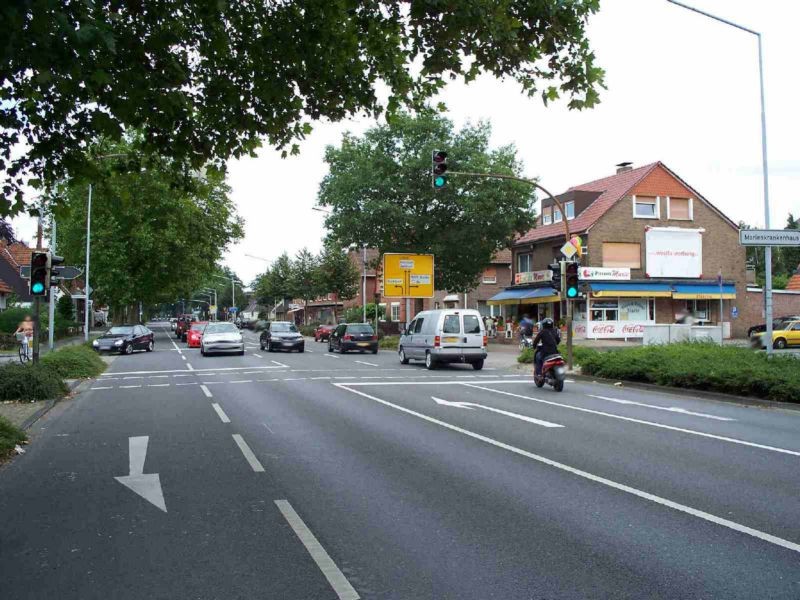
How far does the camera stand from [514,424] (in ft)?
35.1

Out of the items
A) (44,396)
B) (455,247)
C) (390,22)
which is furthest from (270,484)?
(455,247)

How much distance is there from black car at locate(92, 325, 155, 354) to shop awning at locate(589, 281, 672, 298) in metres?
24.3

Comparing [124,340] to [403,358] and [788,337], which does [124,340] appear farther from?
[788,337]

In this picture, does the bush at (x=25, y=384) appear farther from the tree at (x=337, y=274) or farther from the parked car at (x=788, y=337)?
the tree at (x=337, y=274)

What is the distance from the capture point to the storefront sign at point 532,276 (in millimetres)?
42291

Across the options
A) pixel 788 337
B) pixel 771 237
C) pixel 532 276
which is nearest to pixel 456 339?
pixel 771 237

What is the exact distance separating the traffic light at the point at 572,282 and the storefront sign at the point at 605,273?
1800cm

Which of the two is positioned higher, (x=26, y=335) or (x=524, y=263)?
(x=524, y=263)

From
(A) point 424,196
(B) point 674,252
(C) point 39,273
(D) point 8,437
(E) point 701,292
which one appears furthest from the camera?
(B) point 674,252

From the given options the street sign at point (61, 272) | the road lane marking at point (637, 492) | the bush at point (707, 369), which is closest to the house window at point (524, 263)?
the bush at point (707, 369)

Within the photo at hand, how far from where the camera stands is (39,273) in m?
15.3

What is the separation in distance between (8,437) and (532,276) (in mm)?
37799

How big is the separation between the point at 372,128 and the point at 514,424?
28.8 m

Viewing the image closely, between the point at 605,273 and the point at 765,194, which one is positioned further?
the point at 605,273
